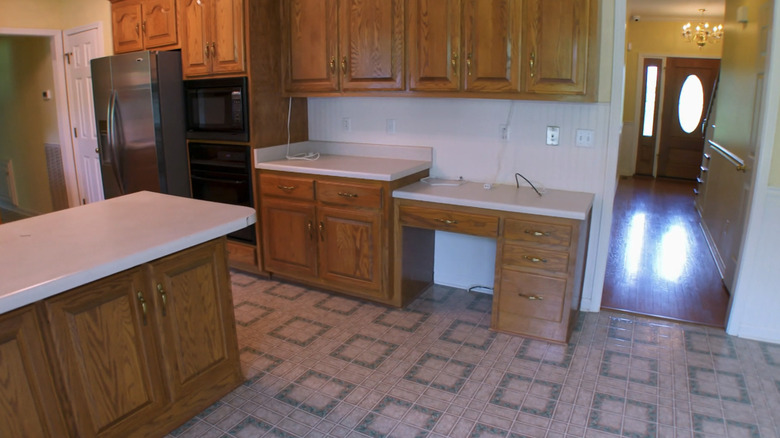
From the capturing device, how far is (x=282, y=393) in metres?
2.38

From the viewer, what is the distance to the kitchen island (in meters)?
1.54

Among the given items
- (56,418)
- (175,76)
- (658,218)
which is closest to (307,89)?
(175,76)

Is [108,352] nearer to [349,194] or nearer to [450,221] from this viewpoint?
[349,194]

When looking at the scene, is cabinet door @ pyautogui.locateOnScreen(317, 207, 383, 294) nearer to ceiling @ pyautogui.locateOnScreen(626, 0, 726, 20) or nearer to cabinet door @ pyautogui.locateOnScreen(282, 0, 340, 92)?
cabinet door @ pyautogui.locateOnScreen(282, 0, 340, 92)

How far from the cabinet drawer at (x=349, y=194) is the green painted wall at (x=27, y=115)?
3.78 metres

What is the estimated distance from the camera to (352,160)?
3635 mm

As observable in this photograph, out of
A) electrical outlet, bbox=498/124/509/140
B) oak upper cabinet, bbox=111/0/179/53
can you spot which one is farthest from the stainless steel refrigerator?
electrical outlet, bbox=498/124/509/140

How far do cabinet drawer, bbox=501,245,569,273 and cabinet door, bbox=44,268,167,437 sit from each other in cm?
183

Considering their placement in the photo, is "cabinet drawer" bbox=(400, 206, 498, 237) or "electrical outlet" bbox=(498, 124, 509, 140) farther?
"electrical outlet" bbox=(498, 124, 509, 140)

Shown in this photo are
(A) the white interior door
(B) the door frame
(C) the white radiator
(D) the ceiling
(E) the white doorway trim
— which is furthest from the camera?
(B) the door frame

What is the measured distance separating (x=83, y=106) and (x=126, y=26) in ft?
4.03

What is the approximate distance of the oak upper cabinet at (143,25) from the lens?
382 cm

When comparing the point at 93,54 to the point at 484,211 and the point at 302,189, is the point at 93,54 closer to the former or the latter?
the point at 302,189

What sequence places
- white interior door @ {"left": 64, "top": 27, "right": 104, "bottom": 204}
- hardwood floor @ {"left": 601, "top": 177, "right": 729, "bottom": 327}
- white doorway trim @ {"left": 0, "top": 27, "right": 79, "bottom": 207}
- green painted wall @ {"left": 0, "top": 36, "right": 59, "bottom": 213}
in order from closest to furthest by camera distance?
hardwood floor @ {"left": 601, "top": 177, "right": 729, "bottom": 327} → white interior door @ {"left": 64, "top": 27, "right": 104, "bottom": 204} → white doorway trim @ {"left": 0, "top": 27, "right": 79, "bottom": 207} → green painted wall @ {"left": 0, "top": 36, "right": 59, "bottom": 213}
